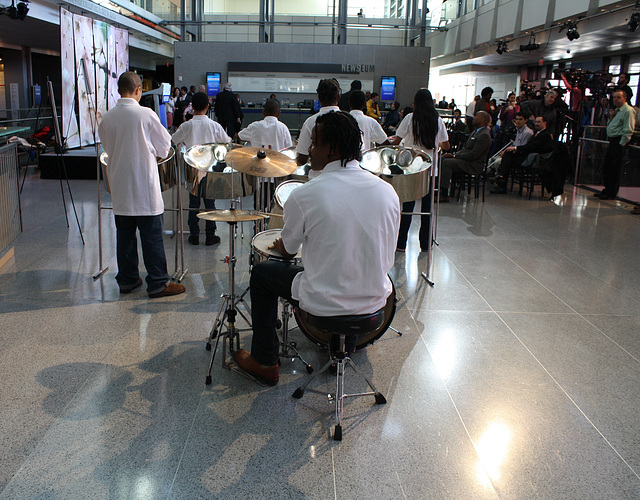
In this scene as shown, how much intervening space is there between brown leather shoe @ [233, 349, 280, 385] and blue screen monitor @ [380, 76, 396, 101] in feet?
49.8

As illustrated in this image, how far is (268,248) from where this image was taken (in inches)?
96.4

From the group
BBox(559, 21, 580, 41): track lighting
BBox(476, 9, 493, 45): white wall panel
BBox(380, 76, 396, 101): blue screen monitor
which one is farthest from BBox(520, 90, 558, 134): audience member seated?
BBox(380, 76, 396, 101): blue screen monitor

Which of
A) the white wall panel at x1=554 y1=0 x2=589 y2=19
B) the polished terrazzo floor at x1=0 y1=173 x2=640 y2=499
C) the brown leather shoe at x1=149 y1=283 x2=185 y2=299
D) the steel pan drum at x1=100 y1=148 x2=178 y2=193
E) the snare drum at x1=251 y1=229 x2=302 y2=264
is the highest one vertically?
the white wall panel at x1=554 y1=0 x2=589 y2=19

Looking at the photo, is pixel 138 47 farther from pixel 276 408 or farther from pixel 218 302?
pixel 276 408

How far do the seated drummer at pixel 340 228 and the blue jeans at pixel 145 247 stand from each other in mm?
1718

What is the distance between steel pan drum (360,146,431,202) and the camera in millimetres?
3623

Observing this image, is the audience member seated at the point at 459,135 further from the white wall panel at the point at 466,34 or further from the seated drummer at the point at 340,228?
the white wall panel at the point at 466,34

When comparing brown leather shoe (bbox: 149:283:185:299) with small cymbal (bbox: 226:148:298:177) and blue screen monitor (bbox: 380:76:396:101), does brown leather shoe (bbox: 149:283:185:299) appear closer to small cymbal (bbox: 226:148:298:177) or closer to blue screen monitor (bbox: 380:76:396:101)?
small cymbal (bbox: 226:148:298:177)

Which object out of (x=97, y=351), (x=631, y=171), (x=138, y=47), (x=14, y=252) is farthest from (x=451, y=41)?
(x=97, y=351)

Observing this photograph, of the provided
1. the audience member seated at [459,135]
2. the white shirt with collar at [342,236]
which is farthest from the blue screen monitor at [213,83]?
the white shirt with collar at [342,236]

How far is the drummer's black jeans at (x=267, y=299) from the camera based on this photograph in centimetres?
226

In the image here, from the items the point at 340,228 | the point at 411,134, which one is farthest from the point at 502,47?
the point at 340,228

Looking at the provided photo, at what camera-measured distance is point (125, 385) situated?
2496 mm

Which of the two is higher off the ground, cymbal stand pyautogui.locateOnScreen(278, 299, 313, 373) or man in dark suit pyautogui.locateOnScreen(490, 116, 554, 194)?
man in dark suit pyautogui.locateOnScreen(490, 116, 554, 194)
